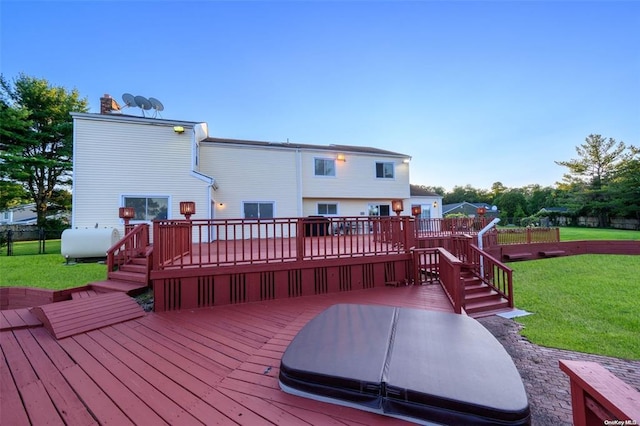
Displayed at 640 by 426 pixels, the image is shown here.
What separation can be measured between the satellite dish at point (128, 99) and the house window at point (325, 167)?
8.59m

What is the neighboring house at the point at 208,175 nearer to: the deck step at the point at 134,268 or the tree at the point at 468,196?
the deck step at the point at 134,268

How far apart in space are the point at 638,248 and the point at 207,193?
2163cm

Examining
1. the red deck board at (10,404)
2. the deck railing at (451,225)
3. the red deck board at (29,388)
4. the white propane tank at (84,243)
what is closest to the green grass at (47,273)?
the white propane tank at (84,243)

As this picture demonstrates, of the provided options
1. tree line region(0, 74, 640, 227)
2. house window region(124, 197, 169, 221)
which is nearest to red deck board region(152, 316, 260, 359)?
house window region(124, 197, 169, 221)

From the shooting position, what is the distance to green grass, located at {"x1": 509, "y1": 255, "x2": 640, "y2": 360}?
4.71 metres

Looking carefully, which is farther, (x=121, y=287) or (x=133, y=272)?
Result: (x=133, y=272)

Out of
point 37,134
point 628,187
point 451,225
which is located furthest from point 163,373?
point 628,187

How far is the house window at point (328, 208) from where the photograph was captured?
557 inches

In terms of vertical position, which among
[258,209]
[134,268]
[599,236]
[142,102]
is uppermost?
[142,102]

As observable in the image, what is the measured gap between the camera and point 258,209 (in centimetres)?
1225

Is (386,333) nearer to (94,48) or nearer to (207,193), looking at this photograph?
(207,193)

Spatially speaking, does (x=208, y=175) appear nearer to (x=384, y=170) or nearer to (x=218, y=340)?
(x=384, y=170)

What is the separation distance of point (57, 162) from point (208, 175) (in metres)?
12.5

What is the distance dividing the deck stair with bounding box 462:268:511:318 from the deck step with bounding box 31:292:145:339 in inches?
269
